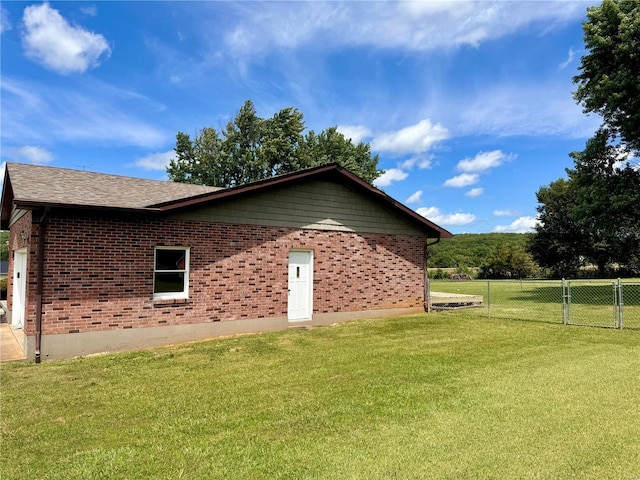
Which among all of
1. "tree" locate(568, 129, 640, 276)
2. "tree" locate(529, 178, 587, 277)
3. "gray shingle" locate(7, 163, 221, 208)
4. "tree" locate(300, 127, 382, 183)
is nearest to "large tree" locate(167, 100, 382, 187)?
"tree" locate(300, 127, 382, 183)

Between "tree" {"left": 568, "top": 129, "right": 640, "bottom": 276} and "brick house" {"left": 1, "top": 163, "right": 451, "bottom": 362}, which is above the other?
"tree" {"left": 568, "top": 129, "right": 640, "bottom": 276}

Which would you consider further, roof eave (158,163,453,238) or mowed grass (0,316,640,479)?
roof eave (158,163,453,238)

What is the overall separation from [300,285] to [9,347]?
7.39 meters

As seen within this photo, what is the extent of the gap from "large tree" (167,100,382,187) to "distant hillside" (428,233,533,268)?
27.9 metres

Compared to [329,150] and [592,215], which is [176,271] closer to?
[592,215]

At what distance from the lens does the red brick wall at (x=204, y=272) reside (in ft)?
28.6

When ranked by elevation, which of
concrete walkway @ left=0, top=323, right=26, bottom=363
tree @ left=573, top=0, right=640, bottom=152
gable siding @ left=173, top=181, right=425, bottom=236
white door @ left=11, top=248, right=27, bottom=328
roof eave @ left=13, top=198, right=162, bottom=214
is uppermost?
tree @ left=573, top=0, right=640, bottom=152

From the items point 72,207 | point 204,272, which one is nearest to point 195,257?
point 204,272

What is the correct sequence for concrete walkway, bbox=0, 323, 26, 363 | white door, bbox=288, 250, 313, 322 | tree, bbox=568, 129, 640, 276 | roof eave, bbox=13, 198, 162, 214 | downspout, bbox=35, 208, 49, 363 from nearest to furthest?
roof eave, bbox=13, 198, 162, 214
downspout, bbox=35, 208, 49, 363
concrete walkway, bbox=0, 323, 26, 363
white door, bbox=288, 250, 313, 322
tree, bbox=568, 129, 640, 276

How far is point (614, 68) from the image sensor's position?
18266 mm

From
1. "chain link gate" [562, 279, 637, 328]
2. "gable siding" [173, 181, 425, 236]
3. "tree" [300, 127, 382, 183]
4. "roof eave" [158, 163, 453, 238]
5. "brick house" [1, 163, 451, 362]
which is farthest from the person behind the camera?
"tree" [300, 127, 382, 183]

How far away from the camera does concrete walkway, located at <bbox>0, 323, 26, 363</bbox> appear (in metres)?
8.41

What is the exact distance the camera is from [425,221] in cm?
1439

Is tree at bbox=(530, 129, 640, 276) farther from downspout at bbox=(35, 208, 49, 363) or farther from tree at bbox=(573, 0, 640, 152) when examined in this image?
downspout at bbox=(35, 208, 49, 363)
